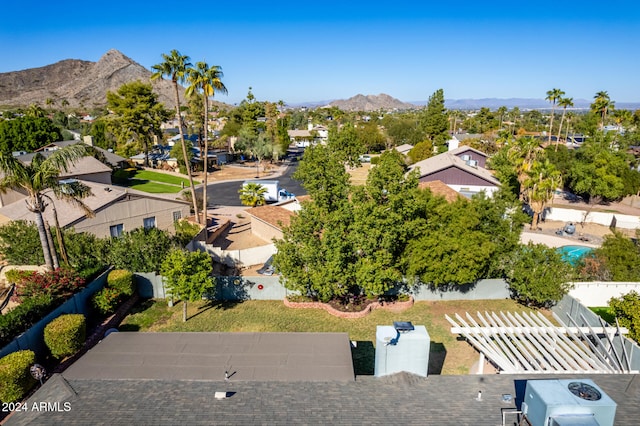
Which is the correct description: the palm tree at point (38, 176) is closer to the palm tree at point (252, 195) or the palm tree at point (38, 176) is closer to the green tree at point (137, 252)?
the green tree at point (137, 252)

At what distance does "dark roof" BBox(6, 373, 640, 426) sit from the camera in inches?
409

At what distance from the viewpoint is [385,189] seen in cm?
2169

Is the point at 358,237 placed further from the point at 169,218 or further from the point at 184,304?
the point at 169,218

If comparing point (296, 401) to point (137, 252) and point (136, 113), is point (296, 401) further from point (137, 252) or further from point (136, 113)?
point (136, 113)

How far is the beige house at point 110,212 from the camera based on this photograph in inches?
1126

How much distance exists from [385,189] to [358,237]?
3.27 metres

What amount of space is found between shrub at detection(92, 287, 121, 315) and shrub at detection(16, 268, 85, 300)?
1080 mm

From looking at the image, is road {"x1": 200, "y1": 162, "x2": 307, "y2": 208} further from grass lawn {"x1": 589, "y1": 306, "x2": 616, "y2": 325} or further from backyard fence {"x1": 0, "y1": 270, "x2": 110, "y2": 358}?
grass lawn {"x1": 589, "y1": 306, "x2": 616, "y2": 325}

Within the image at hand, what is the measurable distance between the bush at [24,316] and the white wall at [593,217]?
43741 mm

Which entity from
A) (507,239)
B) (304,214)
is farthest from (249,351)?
(507,239)

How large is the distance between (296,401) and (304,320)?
1030cm

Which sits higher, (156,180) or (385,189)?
(385,189)

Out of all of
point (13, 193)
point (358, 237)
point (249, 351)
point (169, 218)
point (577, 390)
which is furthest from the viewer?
point (13, 193)

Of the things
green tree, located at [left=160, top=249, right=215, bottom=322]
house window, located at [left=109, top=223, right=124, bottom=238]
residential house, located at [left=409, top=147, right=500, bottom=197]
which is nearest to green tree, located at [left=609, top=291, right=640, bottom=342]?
green tree, located at [left=160, top=249, right=215, bottom=322]
